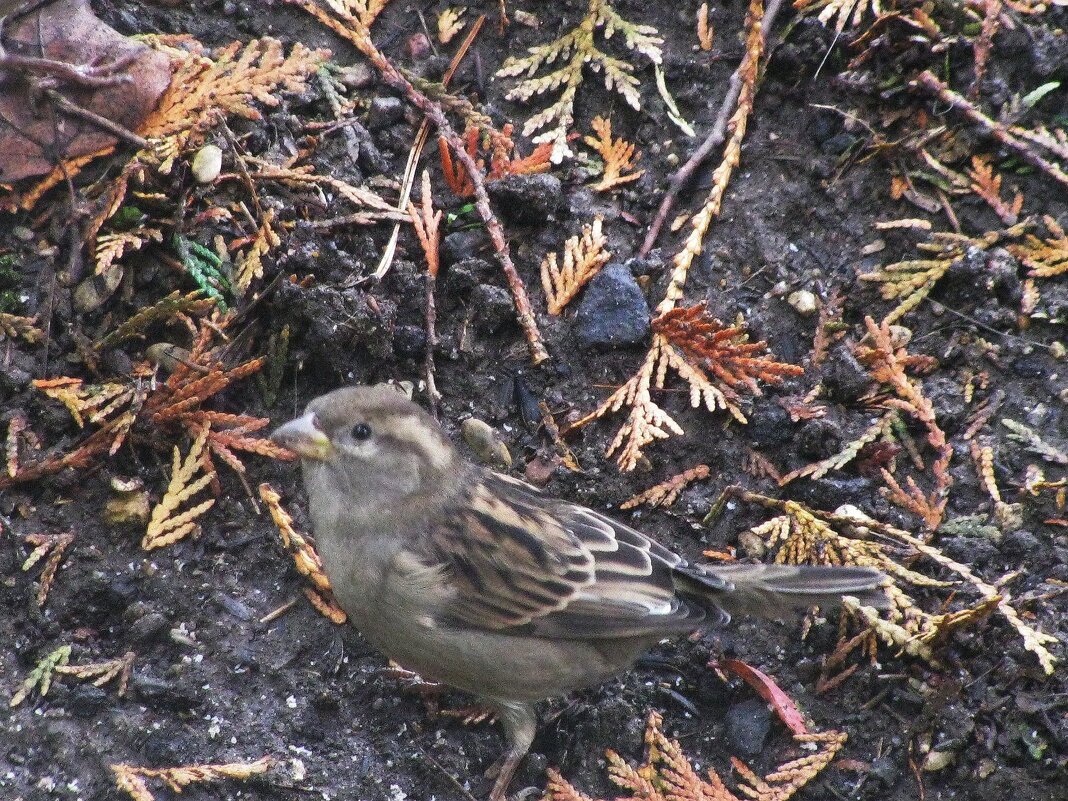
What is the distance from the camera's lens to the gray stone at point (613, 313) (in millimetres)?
5195

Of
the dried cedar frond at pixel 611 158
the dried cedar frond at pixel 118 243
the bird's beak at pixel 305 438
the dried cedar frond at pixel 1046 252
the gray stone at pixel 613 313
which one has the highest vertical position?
the dried cedar frond at pixel 1046 252

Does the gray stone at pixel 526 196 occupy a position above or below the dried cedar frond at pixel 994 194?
below

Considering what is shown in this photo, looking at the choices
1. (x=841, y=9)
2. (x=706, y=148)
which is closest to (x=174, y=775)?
(x=706, y=148)

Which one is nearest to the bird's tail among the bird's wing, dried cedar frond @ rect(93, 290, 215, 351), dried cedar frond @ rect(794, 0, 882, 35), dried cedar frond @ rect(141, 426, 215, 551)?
the bird's wing

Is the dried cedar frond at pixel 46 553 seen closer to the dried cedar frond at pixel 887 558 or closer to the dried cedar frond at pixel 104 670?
the dried cedar frond at pixel 104 670

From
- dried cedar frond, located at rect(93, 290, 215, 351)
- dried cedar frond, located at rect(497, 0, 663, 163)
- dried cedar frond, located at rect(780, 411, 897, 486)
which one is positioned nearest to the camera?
dried cedar frond, located at rect(93, 290, 215, 351)

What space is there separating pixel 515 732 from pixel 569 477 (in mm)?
1080

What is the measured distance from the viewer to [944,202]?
5.34 meters

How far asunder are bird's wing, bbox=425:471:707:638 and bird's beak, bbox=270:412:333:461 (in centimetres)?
53

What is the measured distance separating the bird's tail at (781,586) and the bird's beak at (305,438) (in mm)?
1465

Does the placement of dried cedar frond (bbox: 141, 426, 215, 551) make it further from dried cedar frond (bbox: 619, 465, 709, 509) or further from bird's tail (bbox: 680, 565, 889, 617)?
bird's tail (bbox: 680, 565, 889, 617)

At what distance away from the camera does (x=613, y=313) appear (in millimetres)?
5211

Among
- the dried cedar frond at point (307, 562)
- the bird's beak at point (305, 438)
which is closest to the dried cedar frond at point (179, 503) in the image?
the dried cedar frond at point (307, 562)

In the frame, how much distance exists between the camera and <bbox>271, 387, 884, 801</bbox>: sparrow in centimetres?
439
